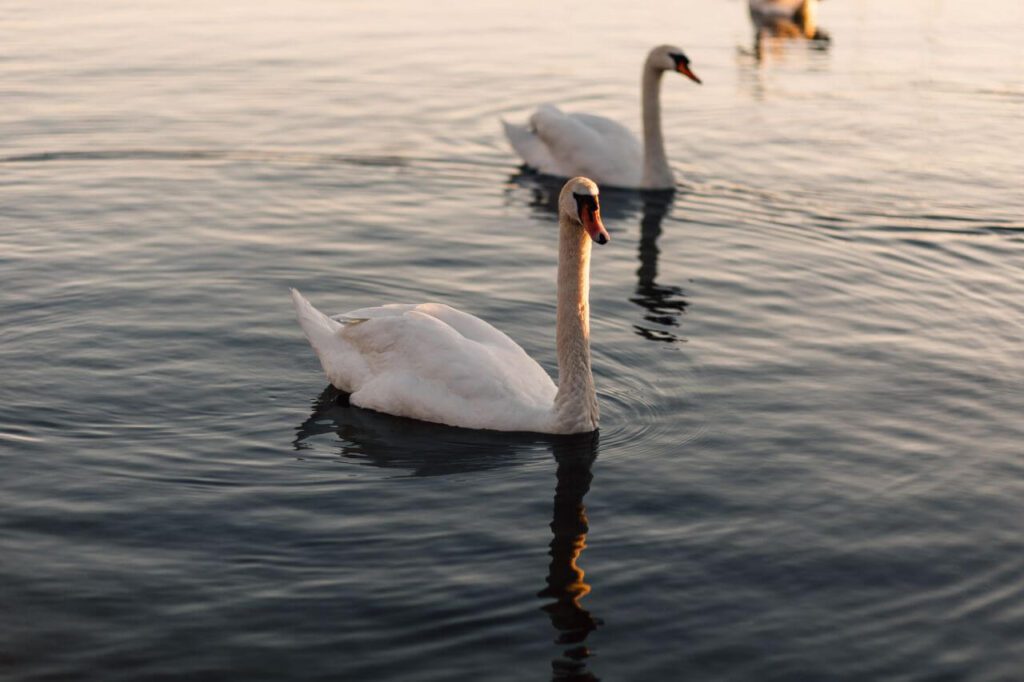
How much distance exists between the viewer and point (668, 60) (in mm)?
21219

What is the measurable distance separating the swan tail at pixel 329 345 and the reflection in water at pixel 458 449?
22 centimetres

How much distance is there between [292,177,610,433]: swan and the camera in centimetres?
1184

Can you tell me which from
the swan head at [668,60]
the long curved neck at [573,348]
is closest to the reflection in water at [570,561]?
the long curved neck at [573,348]

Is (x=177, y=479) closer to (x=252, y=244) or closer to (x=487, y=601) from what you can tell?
(x=487, y=601)

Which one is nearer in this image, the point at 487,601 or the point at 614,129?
the point at 487,601

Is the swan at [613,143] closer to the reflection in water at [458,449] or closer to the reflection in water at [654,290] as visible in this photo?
the reflection in water at [654,290]

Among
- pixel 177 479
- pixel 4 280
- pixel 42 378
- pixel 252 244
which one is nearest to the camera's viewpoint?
pixel 177 479

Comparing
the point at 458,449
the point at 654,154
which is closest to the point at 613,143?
the point at 654,154

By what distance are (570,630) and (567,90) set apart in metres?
18.1

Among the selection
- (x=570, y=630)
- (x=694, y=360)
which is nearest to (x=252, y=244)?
(x=694, y=360)

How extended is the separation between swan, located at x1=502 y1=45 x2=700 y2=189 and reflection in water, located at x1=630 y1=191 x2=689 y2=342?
68 centimetres

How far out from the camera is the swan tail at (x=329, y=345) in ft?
42.0

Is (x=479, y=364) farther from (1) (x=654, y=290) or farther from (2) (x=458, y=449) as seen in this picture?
(1) (x=654, y=290)

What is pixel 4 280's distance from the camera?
1555cm
